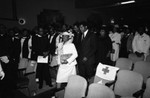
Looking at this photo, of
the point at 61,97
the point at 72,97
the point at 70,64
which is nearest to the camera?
the point at 72,97

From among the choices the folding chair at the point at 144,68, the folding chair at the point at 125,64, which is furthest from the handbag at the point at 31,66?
the folding chair at the point at 144,68

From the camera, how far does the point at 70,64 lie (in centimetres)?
312

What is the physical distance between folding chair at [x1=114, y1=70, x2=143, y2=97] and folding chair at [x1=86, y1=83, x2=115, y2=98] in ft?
2.30

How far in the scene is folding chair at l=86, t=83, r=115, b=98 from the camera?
1.95 m

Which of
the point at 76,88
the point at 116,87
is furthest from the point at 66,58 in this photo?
the point at 116,87

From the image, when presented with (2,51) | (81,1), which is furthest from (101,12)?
(2,51)

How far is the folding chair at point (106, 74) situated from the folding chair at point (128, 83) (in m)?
0.10

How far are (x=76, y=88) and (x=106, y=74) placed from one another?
748mm

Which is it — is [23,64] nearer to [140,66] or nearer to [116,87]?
[116,87]

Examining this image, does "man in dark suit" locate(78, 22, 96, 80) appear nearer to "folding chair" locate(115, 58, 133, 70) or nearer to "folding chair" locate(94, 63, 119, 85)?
"folding chair" locate(94, 63, 119, 85)

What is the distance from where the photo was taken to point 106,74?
2.91 meters

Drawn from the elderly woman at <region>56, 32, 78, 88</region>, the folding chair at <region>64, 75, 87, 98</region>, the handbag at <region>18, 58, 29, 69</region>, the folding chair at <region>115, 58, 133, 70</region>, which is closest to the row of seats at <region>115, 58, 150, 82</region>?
the folding chair at <region>115, 58, 133, 70</region>

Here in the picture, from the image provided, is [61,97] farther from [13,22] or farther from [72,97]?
[13,22]

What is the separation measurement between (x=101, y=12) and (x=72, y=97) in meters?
9.58
